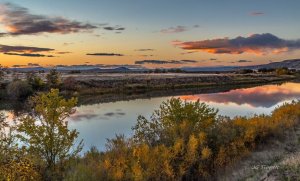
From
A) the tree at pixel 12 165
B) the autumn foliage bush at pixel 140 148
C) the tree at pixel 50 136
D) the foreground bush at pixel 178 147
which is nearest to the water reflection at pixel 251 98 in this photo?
the foreground bush at pixel 178 147

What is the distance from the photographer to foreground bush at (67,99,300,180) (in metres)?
12.1

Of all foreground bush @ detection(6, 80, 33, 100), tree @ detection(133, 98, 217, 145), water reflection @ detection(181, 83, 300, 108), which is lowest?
water reflection @ detection(181, 83, 300, 108)

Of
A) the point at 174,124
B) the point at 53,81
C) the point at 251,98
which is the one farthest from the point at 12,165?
the point at 53,81

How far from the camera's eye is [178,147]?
44.5ft

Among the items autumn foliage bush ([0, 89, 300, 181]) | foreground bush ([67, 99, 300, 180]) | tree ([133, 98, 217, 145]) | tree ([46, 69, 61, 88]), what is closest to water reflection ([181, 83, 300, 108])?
tree ([46, 69, 61, 88])

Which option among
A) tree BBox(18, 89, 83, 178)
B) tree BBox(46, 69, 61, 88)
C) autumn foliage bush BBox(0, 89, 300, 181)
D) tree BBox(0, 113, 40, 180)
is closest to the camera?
tree BBox(0, 113, 40, 180)

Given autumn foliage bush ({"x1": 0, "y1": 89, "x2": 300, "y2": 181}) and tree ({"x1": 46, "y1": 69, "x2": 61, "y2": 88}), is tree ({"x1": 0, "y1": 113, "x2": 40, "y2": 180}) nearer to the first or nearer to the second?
autumn foliage bush ({"x1": 0, "y1": 89, "x2": 300, "y2": 181})

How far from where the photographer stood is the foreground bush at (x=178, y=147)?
12.1 m

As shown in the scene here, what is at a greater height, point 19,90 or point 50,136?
point 50,136

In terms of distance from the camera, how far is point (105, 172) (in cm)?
1207

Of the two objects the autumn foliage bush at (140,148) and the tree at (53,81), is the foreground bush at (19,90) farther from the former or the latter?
the autumn foliage bush at (140,148)

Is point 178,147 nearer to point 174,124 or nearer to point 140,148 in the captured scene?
point 140,148

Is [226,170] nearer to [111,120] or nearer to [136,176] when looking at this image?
[136,176]

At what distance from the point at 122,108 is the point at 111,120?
9.52m
